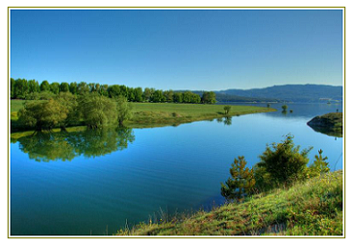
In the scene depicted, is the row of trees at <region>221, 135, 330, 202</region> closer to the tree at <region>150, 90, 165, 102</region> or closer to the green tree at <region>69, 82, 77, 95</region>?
the green tree at <region>69, 82, 77, 95</region>

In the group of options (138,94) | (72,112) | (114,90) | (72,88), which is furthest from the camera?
(138,94)

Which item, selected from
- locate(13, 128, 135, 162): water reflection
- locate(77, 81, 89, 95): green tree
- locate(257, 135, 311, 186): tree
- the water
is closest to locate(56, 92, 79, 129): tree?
locate(13, 128, 135, 162): water reflection

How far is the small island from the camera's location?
39694mm

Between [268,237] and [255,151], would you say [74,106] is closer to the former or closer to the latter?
[255,151]

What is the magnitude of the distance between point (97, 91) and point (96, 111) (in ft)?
119

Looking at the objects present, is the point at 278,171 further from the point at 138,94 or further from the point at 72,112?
the point at 138,94

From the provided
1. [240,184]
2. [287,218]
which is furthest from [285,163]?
[287,218]

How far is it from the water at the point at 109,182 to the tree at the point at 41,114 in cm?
1055

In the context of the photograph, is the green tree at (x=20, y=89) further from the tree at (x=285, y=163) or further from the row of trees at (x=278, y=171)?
the tree at (x=285, y=163)

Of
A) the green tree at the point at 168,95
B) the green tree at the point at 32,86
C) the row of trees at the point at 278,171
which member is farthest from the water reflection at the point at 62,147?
the green tree at the point at 168,95

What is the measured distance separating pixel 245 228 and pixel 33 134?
40306 mm

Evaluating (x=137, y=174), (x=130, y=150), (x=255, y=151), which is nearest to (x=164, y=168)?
(x=137, y=174)

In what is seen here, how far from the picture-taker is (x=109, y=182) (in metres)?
15.0

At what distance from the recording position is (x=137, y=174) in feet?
54.9
